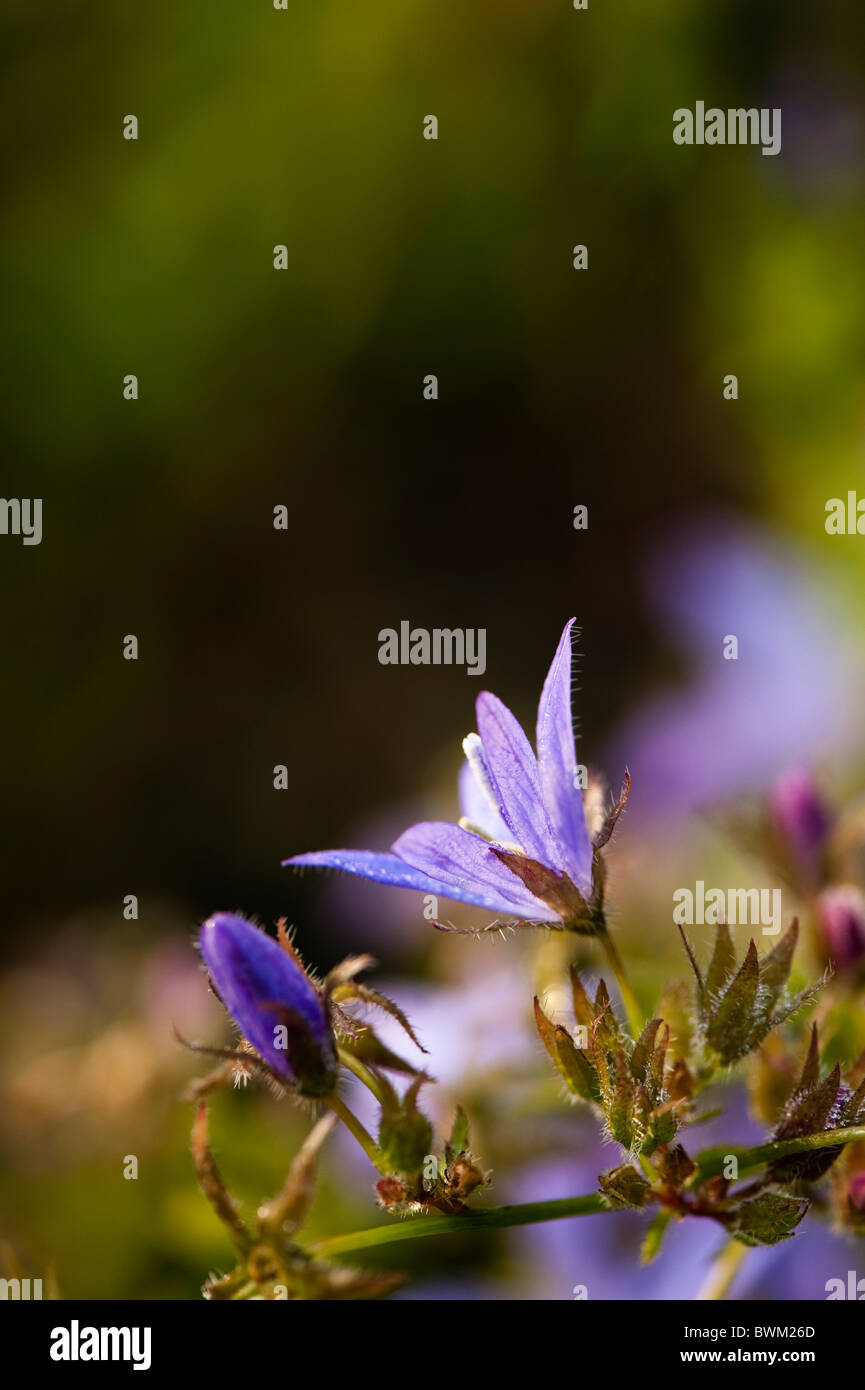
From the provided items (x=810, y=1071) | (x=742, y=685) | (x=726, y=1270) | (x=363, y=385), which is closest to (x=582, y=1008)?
(x=810, y=1071)

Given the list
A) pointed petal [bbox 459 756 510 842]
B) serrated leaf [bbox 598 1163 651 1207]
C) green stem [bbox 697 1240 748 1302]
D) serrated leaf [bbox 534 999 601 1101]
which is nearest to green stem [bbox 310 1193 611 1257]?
serrated leaf [bbox 598 1163 651 1207]

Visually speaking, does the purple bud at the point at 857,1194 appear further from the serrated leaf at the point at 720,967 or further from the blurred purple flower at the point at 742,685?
the blurred purple flower at the point at 742,685

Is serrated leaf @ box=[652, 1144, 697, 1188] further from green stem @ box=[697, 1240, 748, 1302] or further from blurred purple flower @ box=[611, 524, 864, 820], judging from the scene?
blurred purple flower @ box=[611, 524, 864, 820]

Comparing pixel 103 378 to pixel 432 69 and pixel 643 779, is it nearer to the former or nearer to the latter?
pixel 432 69

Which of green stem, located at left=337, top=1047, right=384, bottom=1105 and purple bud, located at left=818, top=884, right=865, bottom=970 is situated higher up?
purple bud, located at left=818, top=884, right=865, bottom=970

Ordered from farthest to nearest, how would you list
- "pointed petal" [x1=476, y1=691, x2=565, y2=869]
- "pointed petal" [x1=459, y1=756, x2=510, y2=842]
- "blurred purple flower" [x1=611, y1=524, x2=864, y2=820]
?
"blurred purple flower" [x1=611, y1=524, x2=864, y2=820]
"pointed petal" [x1=459, y1=756, x2=510, y2=842]
"pointed petal" [x1=476, y1=691, x2=565, y2=869]

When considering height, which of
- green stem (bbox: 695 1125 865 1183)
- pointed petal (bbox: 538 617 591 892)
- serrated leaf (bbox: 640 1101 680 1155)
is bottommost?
green stem (bbox: 695 1125 865 1183)

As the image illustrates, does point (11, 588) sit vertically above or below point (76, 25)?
below
